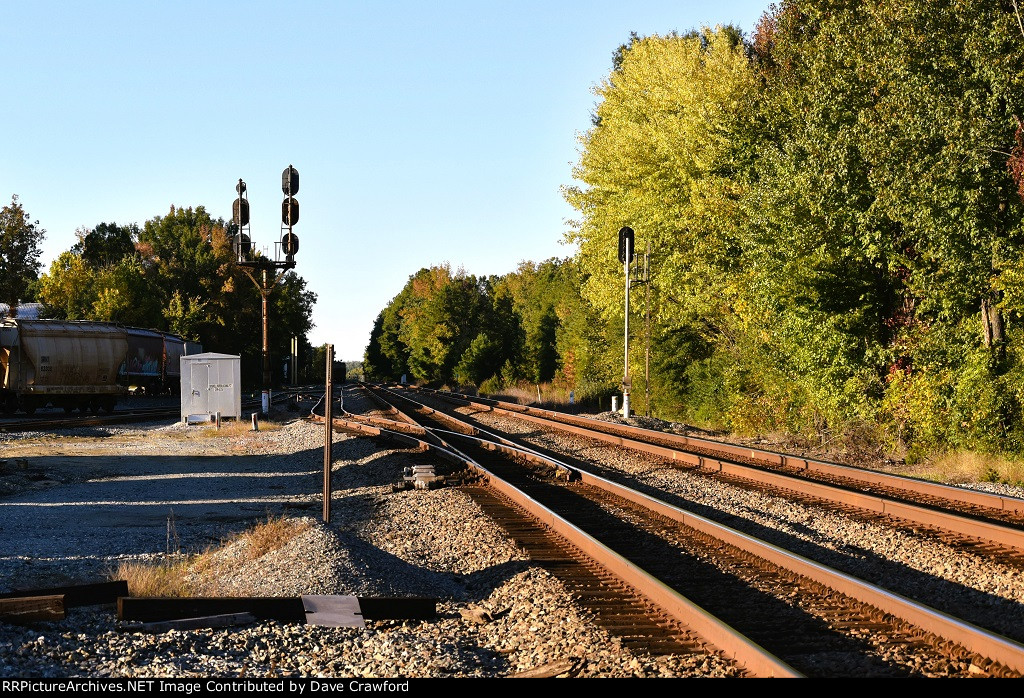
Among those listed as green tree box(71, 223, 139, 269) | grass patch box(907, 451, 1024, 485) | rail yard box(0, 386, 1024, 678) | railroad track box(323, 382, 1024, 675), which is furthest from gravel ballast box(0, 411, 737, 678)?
green tree box(71, 223, 139, 269)

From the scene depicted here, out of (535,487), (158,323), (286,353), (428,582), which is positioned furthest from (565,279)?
(428,582)

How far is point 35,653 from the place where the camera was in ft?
21.8

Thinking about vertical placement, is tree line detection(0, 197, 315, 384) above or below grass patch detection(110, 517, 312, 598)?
above

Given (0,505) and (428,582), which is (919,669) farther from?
(0,505)

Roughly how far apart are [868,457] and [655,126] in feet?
64.3

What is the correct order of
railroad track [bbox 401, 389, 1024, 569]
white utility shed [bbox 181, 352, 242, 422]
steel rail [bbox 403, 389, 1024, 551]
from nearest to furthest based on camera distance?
steel rail [bbox 403, 389, 1024, 551], railroad track [bbox 401, 389, 1024, 569], white utility shed [bbox 181, 352, 242, 422]

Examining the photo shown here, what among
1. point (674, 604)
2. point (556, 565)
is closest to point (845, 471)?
point (556, 565)

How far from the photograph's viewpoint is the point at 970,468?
703 inches

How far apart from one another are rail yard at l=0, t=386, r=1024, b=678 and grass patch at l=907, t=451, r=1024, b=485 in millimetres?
1999

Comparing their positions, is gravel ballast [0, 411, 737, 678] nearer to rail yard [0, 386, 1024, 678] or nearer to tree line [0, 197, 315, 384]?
rail yard [0, 386, 1024, 678]

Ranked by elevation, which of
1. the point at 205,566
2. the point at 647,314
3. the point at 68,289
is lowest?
the point at 205,566

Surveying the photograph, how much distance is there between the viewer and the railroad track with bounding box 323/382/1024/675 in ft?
21.6

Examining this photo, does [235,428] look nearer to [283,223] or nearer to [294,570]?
[283,223]

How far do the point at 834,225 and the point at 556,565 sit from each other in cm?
1491
